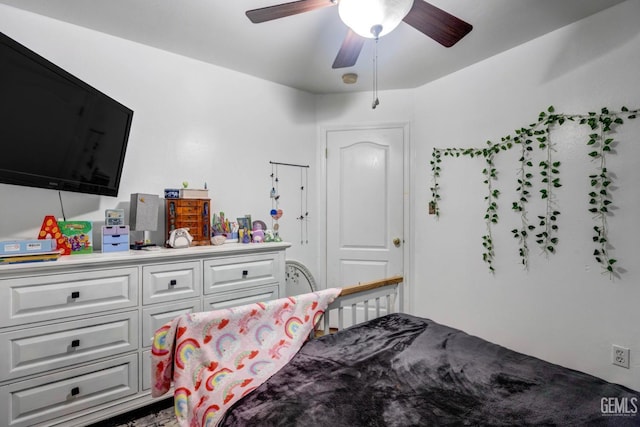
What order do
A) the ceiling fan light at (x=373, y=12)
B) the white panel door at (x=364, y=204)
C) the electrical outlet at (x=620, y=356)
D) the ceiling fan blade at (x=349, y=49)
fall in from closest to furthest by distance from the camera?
1. the ceiling fan light at (x=373, y=12)
2. the ceiling fan blade at (x=349, y=49)
3. the electrical outlet at (x=620, y=356)
4. the white panel door at (x=364, y=204)

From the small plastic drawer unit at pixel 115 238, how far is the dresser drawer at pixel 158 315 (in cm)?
→ 43

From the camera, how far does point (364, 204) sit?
126 inches

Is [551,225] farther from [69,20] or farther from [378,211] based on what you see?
[69,20]

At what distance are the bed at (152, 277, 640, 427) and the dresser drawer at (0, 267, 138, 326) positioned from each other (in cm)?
99

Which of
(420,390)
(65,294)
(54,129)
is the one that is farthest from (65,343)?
(420,390)

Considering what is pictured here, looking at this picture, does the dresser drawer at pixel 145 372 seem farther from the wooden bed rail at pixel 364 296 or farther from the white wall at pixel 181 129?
the wooden bed rail at pixel 364 296

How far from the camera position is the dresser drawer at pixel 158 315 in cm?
183

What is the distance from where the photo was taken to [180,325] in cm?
116

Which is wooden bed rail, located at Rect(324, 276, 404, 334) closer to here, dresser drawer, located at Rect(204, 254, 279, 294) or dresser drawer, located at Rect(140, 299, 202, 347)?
dresser drawer, located at Rect(204, 254, 279, 294)

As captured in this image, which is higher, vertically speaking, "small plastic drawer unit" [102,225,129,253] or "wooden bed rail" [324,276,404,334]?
"small plastic drawer unit" [102,225,129,253]

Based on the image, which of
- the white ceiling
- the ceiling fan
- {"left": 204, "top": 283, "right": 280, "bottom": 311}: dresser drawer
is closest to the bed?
{"left": 204, "top": 283, "right": 280, "bottom": 311}: dresser drawer

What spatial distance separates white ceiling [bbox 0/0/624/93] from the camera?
1.84 metres

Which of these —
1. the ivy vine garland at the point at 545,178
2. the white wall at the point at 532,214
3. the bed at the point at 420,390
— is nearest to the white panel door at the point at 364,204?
the white wall at the point at 532,214

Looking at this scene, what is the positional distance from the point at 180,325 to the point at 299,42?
1998 millimetres
